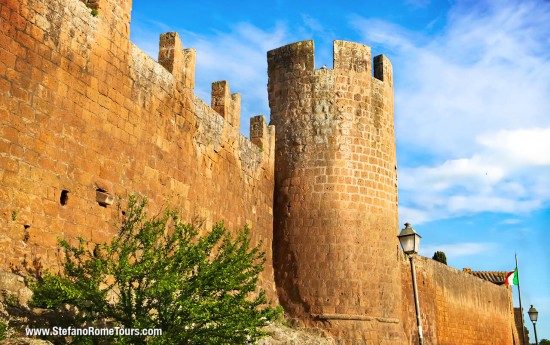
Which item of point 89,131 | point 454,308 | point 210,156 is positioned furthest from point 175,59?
point 454,308

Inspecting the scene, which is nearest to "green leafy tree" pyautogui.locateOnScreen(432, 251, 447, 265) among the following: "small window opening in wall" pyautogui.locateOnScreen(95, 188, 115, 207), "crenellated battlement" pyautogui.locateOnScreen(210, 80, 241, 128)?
"crenellated battlement" pyautogui.locateOnScreen(210, 80, 241, 128)

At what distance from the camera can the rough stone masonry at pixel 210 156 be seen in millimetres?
7906

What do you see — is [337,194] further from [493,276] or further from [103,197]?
[493,276]

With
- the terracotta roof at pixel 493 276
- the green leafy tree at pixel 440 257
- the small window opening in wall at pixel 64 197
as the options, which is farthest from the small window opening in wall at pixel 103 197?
the terracotta roof at pixel 493 276

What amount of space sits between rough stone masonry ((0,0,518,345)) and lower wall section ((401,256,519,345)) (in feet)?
1.38

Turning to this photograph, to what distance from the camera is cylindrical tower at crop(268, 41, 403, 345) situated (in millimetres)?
13680

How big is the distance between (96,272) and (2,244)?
1066 millimetres

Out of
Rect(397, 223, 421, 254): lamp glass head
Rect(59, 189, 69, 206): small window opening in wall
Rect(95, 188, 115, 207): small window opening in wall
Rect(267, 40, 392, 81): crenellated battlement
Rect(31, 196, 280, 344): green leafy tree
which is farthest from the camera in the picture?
Rect(267, 40, 392, 81): crenellated battlement

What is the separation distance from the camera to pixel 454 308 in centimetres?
2214

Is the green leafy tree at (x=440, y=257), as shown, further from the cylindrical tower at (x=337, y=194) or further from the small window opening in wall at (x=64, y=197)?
the small window opening in wall at (x=64, y=197)

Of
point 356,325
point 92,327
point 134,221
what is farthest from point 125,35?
point 356,325

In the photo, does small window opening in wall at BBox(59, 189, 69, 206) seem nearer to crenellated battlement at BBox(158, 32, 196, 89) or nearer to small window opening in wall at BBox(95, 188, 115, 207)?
small window opening in wall at BBox(95, 188, 115, 207)

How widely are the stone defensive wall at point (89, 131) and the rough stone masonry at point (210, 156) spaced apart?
0.02 meters

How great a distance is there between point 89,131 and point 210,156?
370 cm
